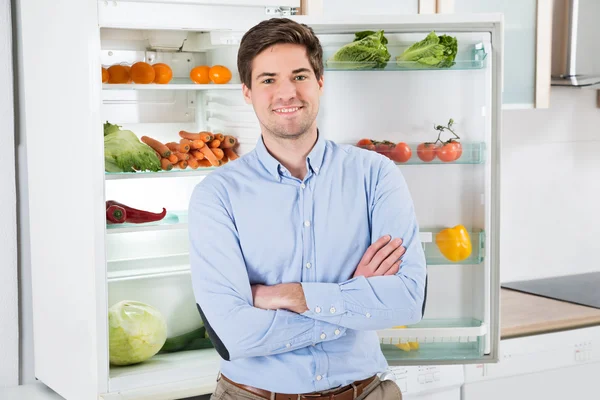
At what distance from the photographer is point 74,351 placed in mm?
2494

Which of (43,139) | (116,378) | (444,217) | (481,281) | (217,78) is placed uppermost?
(217,78)

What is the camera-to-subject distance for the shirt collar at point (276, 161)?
5.79 ft

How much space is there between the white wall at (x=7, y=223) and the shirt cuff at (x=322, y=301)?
1537mm

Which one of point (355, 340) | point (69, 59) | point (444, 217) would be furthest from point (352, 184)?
point (69, 59)

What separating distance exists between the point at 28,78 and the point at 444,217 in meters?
1.49

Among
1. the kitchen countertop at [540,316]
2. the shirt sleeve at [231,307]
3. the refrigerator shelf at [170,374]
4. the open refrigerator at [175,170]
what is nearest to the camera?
the shirt sleeve at [231,307]

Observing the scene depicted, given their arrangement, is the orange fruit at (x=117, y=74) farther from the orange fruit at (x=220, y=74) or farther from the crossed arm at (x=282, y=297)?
the crossed arm at (x=282, y=297)

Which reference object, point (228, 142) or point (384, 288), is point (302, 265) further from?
point (228, 142)

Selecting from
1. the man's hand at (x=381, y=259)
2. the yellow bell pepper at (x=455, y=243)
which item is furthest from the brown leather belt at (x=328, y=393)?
the yellow bell pepper at (x=455, y=243)

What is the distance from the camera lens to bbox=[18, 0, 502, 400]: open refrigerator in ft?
7.66

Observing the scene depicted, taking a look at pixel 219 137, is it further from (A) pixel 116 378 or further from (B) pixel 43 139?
(A) pixel 116 378

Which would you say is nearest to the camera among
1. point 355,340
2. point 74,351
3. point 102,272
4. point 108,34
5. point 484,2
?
point 355,340

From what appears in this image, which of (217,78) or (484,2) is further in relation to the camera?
(484,2)

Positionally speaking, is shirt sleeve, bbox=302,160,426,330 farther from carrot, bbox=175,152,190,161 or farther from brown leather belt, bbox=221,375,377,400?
carrot, bbox=175,152,190,161
